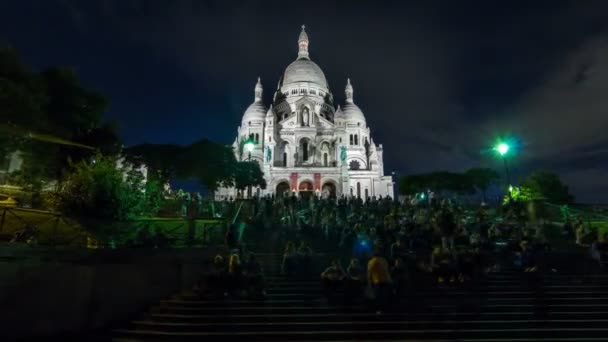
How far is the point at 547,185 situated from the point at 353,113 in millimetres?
32979

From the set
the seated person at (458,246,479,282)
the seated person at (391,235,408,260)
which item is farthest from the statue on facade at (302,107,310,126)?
the seated person at (458,246,479,282)

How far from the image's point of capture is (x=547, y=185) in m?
50.8

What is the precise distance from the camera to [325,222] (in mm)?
15438

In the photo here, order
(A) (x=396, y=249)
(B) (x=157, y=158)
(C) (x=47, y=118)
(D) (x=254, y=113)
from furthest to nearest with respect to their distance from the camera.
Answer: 1. (D) (x=254, y=113)
2. (B) (x=157, y=158)
3. (C) (x=47, y=118)
4. (A) (x=396, y=249)

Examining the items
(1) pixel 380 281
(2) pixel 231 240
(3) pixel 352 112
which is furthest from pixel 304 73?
(1) pixel 380 281

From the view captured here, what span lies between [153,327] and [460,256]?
815cm

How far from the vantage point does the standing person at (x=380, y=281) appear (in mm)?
8117

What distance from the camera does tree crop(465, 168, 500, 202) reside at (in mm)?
49312

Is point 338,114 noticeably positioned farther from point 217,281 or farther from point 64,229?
point 217,281

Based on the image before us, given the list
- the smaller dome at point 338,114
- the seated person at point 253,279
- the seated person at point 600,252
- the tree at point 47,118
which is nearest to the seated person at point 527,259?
the seated person at point 600,252

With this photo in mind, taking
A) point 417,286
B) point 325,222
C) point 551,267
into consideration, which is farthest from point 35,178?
point 551,267

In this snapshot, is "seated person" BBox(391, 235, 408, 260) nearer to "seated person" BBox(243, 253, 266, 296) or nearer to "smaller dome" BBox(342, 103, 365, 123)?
"seated person" BBox(243, 253, 266, 296)

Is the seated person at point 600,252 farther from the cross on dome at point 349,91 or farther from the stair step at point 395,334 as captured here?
the cross on dome at point 349,91

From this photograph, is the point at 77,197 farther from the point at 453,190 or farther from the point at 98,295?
the point at 453,190
